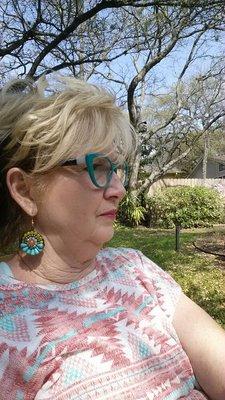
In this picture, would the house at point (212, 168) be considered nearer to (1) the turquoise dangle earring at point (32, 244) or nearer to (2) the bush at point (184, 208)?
(2) the bush at point (184, 208)

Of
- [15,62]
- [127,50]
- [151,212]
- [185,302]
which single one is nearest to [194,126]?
[151,212]

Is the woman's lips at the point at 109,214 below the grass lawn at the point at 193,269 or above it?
above

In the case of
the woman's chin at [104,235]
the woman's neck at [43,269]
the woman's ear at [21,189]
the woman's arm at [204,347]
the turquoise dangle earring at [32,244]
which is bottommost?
the woman's arm at [204,347]

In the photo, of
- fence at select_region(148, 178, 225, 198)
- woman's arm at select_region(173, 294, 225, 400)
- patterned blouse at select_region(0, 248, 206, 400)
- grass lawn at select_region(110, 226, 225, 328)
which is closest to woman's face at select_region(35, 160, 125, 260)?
patterned blouse at select_region(0, 248, 206, 400)

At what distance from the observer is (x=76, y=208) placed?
50.8 inches

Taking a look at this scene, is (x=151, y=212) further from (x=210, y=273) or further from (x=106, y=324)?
(x=106, y=324)

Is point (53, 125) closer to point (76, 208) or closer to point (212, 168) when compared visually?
point (76, 208)

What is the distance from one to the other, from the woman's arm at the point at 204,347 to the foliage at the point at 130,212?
13.2 metres

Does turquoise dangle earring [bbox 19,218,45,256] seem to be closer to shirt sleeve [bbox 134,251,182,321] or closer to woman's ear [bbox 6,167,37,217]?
woman's ear [bbox 6,167,37,217]

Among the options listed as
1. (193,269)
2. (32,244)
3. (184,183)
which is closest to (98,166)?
(32,244)

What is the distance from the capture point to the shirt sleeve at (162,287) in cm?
139

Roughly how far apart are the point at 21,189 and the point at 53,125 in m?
0.21

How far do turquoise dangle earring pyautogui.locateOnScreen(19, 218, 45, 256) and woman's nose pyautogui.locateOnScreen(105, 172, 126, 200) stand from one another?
230mm

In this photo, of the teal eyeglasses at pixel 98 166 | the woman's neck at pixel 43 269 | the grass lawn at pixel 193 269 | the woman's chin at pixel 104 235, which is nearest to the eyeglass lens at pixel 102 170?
the teal eyeglasses at pixel 98 166
